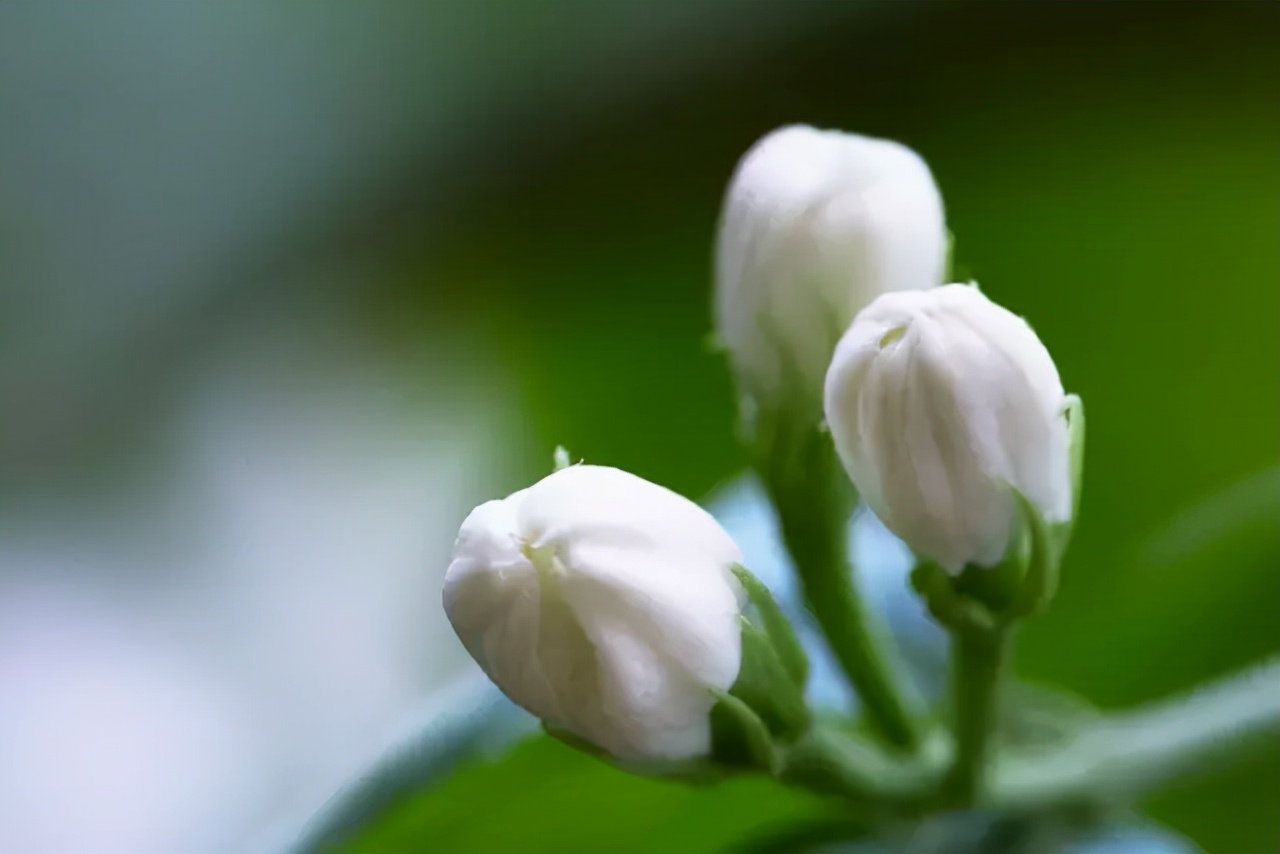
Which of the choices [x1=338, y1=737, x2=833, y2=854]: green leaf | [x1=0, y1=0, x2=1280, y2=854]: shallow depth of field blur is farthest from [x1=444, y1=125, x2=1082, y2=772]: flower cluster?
[x1=0, y1=0, x2=1280, y2=854]: shallow depth of field blur

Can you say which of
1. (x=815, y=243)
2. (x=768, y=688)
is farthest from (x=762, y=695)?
(x=815, y=243)

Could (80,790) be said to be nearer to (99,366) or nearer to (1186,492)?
(99,366)

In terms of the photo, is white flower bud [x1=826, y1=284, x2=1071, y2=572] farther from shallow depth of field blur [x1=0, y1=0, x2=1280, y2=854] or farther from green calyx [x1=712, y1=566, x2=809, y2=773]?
shallow depth of field blur [x1=0, y1=0, x2=1280, y2=854]

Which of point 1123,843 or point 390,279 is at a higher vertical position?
point 390,279

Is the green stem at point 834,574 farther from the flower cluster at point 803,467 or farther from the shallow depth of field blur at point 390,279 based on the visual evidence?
the shallow depth of field blur at point 390,279

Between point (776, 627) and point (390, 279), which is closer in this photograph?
point (776, 627)

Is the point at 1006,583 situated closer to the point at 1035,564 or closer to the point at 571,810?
the point at 1035,564

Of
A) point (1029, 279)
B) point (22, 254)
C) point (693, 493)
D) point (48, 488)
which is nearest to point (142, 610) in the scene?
point (48, 488)
